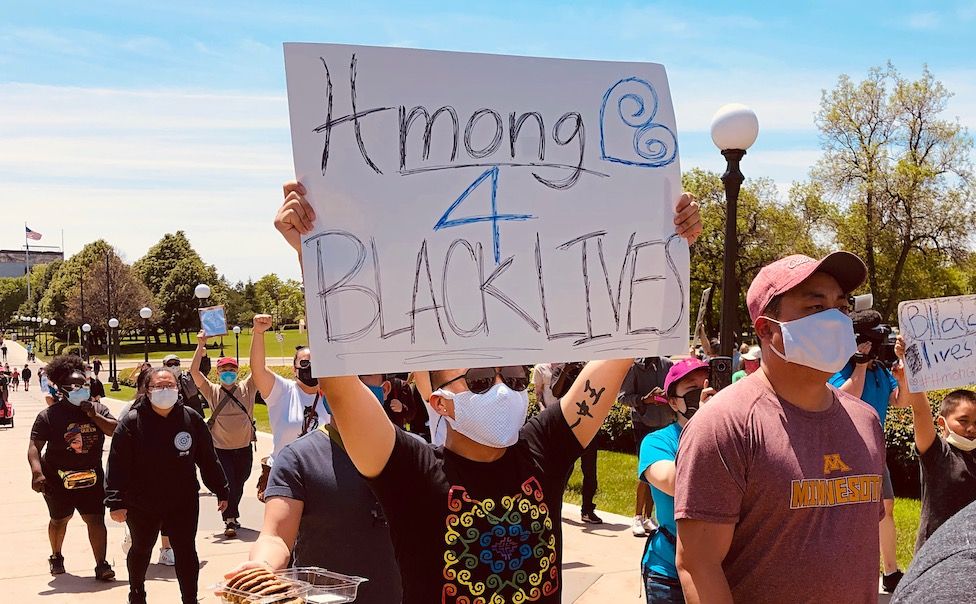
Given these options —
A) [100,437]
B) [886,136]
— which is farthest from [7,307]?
[100,437]

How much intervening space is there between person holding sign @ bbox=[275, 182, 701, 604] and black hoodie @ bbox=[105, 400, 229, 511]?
13.8 ft

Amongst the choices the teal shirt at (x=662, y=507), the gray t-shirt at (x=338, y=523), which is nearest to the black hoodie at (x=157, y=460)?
the gray t-shirt at (x=338, y=523)

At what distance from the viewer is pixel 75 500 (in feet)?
27.4

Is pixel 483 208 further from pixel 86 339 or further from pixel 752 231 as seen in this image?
pixel 86 339

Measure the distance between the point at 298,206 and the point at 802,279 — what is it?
5.03ft

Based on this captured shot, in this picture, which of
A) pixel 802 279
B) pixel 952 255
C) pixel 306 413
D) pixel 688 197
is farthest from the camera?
pixel 952 255

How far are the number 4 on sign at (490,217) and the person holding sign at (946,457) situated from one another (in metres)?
3.21

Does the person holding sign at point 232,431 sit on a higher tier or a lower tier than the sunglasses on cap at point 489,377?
lower

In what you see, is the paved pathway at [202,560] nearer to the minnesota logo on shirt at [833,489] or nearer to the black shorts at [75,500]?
the black shorts at [75,500]

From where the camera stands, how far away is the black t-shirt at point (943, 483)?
490 centimetres

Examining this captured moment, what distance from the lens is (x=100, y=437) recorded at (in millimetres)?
8422

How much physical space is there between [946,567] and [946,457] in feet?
14.9

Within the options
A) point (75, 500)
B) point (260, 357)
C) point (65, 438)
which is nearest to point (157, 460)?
point (260, 357)

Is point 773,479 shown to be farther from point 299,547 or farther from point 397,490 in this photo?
point 299,547
